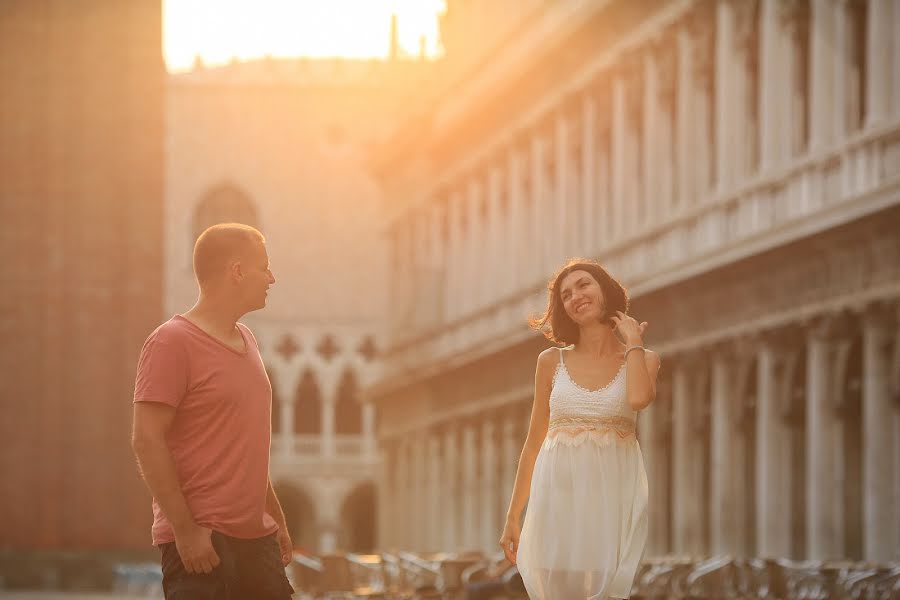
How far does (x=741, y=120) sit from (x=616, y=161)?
6.13 metres

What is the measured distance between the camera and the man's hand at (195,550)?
6.16 metres

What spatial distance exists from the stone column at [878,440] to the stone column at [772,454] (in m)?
2.30

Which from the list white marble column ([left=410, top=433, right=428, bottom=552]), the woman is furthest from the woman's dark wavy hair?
white marble column ([left=410, top=433, right=428, bottom=552])

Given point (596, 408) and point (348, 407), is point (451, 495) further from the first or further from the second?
point (596, 408)

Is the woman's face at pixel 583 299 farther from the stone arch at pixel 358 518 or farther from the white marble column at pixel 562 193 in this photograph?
the stone arch at pixel 358 518

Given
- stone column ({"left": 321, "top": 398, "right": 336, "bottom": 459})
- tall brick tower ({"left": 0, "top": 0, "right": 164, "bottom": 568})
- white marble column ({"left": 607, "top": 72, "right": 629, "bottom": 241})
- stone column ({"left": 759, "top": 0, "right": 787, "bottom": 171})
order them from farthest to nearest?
stone column ({"left": 321, "top": 398, "right": 336, "bottom": 459}) → tall brick tower ({"left": 0, "top": 0, "right": 164, "bottom": 568}) → white marble column ({"left": 607, "top": 72, "right": 629, "bottom": 241}) → stone column ({"left": 759, "top": 0, "right": 787, "bottom": 171})

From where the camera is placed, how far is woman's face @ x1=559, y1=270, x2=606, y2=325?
7.39m

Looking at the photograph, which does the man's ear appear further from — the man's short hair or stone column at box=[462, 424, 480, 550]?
stone column at box=[462, 424, 480, 550]

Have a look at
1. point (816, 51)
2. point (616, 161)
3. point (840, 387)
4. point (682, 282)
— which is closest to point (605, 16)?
point (616, 161)

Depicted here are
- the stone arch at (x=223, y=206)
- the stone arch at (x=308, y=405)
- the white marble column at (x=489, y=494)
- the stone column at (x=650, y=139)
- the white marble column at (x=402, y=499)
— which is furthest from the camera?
the stone arch at (x=308, y=405)

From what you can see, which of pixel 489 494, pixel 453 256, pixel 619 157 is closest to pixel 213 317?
pixel 619 157

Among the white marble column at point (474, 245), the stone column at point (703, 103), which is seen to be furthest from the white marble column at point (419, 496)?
the stone column at point (703, 103)

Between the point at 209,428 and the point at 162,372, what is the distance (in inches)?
8.6

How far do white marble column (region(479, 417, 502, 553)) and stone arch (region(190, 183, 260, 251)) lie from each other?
32809 mm
